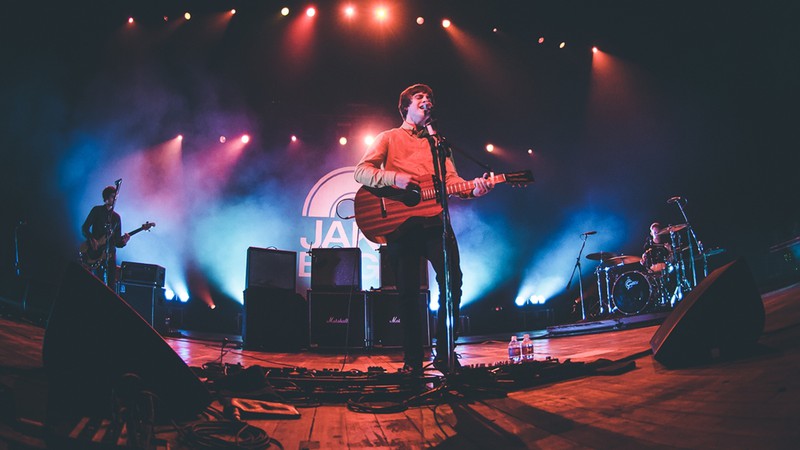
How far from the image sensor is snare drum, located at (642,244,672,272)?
828cm

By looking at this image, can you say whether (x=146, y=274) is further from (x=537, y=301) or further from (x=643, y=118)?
(x=643, y=118)

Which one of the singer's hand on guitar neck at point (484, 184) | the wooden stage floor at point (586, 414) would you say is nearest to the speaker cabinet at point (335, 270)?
the singer's hand on guitar neck at point (484, 184)

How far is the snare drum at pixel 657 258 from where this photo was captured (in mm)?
8281

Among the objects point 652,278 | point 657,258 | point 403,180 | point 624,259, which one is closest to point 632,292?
point 652,278

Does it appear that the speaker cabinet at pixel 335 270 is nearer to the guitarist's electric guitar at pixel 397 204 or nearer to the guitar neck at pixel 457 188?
the guitarist's electric guitar at pixel 397 204

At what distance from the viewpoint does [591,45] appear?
8.97 m

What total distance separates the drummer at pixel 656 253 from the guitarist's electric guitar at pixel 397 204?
267 inches

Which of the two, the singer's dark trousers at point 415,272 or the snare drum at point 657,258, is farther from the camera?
the snare drum at point 657,258

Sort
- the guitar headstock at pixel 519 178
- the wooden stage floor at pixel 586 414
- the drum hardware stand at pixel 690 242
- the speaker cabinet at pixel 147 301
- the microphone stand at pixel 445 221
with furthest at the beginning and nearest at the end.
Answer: the drum hardware stand at pixel 690 242 → the speaker cabinet at pixel 147 301 → the guitar headstock at pixel 519 178 → the microphone stand at pixel 445 221 → the wooden stage floor at pixel 586 414

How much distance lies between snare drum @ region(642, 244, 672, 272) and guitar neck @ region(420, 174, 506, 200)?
6947 millimetres

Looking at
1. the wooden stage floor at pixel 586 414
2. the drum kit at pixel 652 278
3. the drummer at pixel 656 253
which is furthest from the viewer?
the drummer at pixel 656 253

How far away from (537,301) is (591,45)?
19.2 ft

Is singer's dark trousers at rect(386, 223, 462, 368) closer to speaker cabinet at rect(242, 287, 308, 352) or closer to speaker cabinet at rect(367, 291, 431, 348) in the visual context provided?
speaker cabinet at rect(367, 291, 431, 348)

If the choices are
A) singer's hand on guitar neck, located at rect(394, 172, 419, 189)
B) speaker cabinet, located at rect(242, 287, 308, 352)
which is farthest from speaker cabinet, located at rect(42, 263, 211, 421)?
speaker cabinet, located at rect(242, 287, 308, 352)
